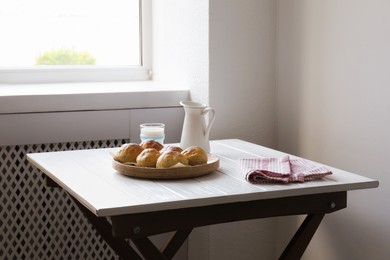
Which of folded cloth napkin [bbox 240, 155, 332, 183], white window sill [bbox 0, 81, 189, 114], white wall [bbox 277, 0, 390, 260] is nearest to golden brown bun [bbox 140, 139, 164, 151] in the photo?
folded cloth napkin [bbox 240, 155, 332, 183]

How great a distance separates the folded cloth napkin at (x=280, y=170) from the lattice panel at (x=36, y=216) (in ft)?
2.98

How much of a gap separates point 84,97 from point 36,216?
0.54 metres

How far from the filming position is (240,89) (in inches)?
129

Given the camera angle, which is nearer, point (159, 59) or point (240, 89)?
point (240, 89)

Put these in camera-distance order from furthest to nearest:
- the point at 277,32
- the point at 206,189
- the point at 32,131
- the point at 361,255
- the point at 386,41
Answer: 1. the point at 277,32
2. the point at 32,131
3. the point at 361,255
4. the point at 386,41
5. the point at 206,189

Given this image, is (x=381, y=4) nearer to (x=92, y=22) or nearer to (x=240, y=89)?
(x=240, y=89)

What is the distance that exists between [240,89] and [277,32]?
0.30 m

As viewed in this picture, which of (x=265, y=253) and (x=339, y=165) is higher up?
(x=339, y=165)

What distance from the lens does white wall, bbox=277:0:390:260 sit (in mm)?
2705

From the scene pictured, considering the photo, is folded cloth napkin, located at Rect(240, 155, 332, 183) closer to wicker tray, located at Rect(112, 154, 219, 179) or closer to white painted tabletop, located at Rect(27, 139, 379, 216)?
white painted tabletop, located at Rect(27, 139, 379, 216)

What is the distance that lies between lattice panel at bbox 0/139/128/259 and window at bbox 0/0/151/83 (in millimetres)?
497

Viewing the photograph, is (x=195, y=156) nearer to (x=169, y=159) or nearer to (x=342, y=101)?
(x=169, y=159)

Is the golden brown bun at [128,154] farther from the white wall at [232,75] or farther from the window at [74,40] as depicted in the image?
the window at [74,40]

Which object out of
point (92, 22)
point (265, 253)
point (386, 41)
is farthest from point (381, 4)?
point (92, 22)
